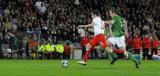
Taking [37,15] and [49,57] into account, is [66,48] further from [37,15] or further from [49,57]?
[37,15]

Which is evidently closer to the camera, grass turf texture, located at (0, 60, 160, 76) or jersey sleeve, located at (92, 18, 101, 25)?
grass turf texture, located at (0, 60, 160, 76)

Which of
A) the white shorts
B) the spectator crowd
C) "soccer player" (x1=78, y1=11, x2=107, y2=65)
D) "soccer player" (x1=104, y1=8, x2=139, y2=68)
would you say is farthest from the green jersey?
the spectator crowd

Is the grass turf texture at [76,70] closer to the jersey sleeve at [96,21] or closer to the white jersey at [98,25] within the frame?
the white jersey at [98,25]

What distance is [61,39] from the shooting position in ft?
141

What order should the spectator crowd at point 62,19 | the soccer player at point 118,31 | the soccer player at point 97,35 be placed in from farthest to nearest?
the spectator crowd at point 62,19 → the soccer player at point 118,31 → the soccer player at point 97,35

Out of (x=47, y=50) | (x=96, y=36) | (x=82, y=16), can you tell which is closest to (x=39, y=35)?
(x=47, y=50)

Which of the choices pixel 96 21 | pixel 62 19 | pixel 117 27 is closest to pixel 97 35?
pixel 96 21

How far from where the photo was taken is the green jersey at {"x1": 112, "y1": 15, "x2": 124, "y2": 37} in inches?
1040

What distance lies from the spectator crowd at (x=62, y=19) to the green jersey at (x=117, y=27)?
49.9ft

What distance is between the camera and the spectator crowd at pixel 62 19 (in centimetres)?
4178

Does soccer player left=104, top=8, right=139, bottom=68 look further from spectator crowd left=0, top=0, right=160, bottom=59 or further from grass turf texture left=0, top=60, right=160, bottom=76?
spectator crowd left=0, top=0, right=160, bottom=59

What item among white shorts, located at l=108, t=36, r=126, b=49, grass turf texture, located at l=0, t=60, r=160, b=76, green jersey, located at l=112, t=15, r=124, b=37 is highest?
green jersey, located at l=112, t=15, r=124, b=37

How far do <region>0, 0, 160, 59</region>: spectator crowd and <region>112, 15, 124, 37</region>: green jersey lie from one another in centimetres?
1522

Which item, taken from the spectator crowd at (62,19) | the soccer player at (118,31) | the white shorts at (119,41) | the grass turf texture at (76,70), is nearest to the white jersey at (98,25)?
the soccer player at (118,31)
